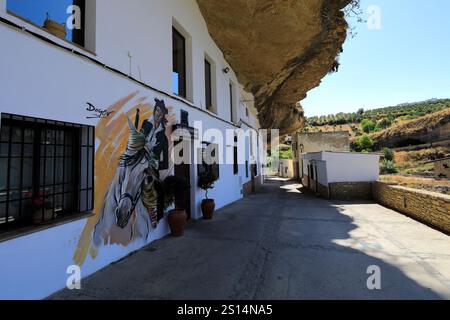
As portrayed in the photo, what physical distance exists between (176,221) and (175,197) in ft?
1.90

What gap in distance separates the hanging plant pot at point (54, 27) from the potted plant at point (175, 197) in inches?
131

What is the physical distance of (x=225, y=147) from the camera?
11219mm

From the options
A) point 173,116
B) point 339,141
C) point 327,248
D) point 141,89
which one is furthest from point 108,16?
point 339,141

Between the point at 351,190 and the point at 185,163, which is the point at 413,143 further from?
the point at 185,163

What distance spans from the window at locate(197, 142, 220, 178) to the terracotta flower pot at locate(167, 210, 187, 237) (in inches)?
96.9

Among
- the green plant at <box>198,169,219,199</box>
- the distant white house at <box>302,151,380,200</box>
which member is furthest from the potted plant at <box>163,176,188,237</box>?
the distant white house at <box>302,151,380,200</box>

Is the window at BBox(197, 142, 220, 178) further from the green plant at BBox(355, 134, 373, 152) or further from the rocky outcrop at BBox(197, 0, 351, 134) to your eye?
the green plant at BBox(355, 134, 373, 152)

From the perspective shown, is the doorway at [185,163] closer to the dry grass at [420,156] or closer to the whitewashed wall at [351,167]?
the whitewashed wall at [351,167]

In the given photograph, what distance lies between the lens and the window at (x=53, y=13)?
11.0 feet

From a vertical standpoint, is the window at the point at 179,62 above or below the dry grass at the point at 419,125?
below

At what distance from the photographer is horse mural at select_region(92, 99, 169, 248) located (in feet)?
14.2

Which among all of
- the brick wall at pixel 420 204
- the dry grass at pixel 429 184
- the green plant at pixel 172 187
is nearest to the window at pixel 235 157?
the brick wall at pixel 420 204

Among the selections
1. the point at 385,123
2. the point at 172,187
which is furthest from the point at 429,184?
the point at 385,123

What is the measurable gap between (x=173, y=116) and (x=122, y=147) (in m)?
2.25
